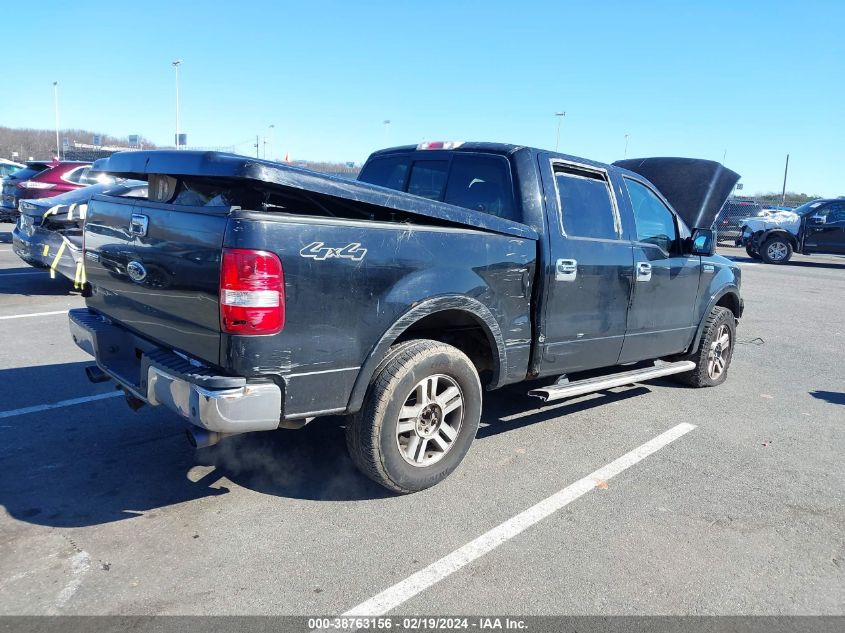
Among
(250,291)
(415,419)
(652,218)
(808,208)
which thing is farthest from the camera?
(808,208)

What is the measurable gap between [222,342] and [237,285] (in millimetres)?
285

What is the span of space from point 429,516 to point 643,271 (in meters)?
2.66

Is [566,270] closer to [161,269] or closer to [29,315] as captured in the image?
[161,269]

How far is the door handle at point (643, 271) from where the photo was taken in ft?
16.5

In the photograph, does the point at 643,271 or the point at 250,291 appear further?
the point at 643,271

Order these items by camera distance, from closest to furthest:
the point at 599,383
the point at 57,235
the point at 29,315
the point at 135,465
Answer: the point at 135,465
the point at 599,383
the point at 29,315
the point at 57,235

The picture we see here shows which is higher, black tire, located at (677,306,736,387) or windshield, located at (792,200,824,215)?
windshield, located at (792,200,824,215)

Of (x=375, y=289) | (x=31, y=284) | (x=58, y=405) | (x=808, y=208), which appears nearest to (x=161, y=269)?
(x=375, y=289)

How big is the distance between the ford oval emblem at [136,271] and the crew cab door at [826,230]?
21.4 metres

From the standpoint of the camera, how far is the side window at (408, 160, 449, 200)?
476cm

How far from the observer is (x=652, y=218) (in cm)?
539

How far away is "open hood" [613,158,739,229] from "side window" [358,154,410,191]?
409cm

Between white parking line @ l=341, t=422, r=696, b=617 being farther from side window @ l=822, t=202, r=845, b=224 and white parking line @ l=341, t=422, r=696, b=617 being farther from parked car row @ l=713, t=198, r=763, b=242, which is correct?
parked car row @ l=713, t=198, r=763, b=242

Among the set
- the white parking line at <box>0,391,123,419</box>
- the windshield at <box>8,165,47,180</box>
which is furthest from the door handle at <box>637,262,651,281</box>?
the windshield at <box>8,165,47,180</box>
